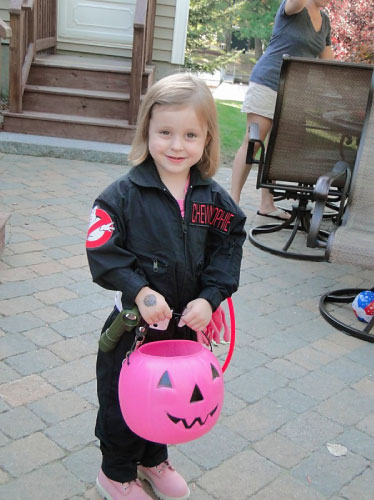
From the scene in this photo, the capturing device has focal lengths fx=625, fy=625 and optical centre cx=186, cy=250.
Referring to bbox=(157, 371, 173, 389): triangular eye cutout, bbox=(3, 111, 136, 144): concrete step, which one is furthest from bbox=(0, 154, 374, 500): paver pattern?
bbox=(3, 111, 136, 144): concrete step

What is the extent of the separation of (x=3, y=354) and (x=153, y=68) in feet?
19.9

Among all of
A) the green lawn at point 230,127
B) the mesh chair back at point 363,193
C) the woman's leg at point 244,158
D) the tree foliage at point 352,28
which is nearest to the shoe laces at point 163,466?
the mesh chair back at point 363,193

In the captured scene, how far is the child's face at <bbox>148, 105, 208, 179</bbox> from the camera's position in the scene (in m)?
1.71

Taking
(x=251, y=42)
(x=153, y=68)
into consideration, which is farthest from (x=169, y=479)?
(x=251, y=42)

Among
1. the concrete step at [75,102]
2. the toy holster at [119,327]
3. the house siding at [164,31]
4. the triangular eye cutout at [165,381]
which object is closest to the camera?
the triangular eye cutout at [165,381]

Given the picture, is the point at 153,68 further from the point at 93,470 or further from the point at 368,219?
the point at 93,470

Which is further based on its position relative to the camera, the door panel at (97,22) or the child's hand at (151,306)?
the door panel at (97,22)

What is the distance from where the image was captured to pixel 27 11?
652 centimetres

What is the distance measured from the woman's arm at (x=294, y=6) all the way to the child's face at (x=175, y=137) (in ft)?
9.30

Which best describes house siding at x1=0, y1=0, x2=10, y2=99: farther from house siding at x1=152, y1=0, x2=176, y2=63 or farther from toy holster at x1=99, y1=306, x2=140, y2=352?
toy holster at x1=99, y1=306, x2=140, y2=352

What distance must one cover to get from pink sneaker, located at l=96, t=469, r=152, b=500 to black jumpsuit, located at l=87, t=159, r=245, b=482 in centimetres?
2

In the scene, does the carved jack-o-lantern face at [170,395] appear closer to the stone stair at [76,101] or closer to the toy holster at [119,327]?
the toy holster at [119,327]

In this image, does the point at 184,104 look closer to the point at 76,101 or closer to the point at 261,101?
the point at 261,101

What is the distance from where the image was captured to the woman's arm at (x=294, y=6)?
4.19 m
